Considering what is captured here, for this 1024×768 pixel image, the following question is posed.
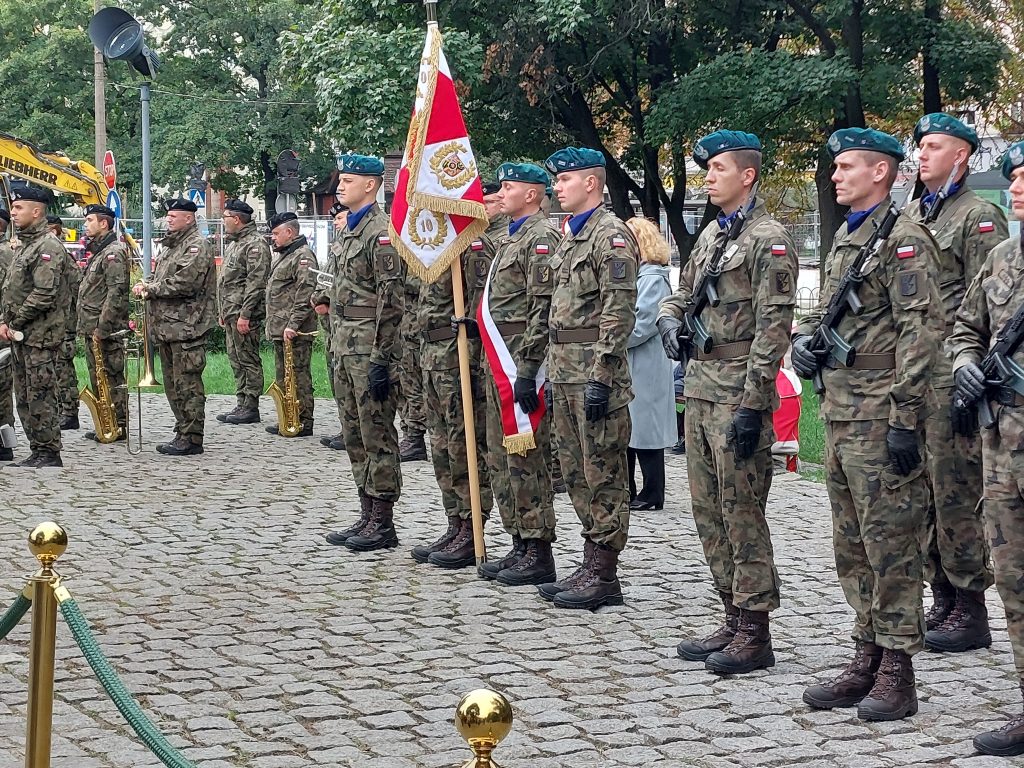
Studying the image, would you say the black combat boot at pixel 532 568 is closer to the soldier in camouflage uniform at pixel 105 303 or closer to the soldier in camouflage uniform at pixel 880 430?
the soldier in camouflage uniform at pixel 880 430

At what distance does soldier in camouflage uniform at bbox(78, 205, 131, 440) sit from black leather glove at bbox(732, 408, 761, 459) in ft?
29.0

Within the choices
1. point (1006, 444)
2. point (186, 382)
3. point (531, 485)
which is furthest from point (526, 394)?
point (186, 382)

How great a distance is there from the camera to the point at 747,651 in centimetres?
621

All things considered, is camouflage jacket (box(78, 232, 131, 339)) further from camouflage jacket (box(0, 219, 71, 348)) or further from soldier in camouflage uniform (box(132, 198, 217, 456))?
camouflage jacket (box(0, 219, 71, 348))

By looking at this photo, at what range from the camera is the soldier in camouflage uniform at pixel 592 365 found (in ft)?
23.4

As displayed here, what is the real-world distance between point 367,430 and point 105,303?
5648 mm

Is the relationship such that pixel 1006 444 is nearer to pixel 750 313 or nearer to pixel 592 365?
pixel 750 313

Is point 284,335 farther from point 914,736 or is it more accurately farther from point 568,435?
point 914,736

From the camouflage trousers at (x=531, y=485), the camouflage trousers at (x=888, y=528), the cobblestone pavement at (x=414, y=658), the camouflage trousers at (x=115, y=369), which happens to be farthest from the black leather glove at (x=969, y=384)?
the camouflage trousers at (x=115, y=369)

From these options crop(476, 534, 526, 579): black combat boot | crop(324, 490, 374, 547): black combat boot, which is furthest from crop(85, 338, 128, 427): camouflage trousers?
crop(476, 534, 526, 579): black combat boot

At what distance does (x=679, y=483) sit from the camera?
11438mm

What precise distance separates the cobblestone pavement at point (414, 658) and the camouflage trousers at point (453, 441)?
46 cm

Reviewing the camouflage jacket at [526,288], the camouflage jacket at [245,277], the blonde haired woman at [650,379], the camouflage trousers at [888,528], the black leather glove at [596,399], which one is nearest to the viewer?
the camouflage trousers at [888,528]

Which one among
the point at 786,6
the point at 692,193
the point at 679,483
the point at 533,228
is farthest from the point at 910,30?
the point at 692,193
